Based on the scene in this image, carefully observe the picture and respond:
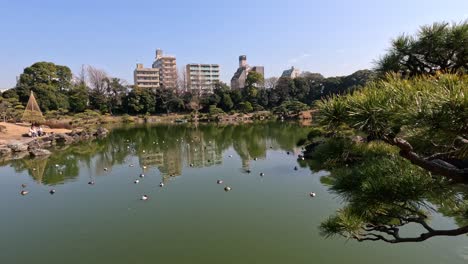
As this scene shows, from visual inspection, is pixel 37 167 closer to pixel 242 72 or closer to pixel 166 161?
pixel 166 161

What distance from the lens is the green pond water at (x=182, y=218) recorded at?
15.8 feet

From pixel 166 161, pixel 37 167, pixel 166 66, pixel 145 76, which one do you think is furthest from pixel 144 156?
pixel 166 66

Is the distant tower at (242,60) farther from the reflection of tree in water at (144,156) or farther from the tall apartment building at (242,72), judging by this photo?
the reflection of tree in water at (144,156)

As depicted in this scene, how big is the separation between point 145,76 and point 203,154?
4778 cm

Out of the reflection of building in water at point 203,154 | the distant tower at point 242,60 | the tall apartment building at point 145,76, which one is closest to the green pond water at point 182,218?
the reflection of building in water at point 203,154

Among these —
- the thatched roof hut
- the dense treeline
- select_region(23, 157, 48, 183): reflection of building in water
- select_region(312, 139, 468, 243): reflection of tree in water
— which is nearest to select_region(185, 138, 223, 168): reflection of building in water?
select_region(23, 157, 48, 183): reflection of building in water

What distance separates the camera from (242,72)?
62.0 metres

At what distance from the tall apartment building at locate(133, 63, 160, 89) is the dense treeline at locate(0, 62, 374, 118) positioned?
14.2 m

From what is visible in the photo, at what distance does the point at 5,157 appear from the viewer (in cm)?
1496

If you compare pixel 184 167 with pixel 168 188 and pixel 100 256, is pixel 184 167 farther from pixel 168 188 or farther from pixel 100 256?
pixel 100 256

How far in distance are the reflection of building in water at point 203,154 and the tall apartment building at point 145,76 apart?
43252 millimetres

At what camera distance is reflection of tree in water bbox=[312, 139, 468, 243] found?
1.86m

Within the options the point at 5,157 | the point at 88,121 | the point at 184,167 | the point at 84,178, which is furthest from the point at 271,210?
the point at 88,121

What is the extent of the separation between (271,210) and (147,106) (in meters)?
34.7
